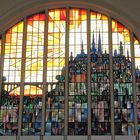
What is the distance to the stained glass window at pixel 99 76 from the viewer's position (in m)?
13.2

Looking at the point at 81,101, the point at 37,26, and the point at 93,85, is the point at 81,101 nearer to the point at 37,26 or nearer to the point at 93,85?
the point at 93,85

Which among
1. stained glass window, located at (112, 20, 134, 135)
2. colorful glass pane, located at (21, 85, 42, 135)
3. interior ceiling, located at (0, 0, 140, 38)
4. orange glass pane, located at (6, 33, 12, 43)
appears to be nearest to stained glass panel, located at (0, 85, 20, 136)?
colorful glass pane, located at (21, 85, 42, 135)

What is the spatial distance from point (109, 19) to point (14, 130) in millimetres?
5570

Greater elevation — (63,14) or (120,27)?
(63,14)

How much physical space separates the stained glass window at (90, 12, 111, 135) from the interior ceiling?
1.98 feet

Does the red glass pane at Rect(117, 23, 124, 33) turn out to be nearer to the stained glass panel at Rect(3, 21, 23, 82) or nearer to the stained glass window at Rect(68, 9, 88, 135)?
the stained glass window at Rect(68, 9, 88, 135)

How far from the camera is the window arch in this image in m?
13.3

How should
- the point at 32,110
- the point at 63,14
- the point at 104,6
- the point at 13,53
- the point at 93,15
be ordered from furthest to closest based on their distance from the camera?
the point at 63,14
the point at 93,15
the point at 13,53
the point at 104,6
the point at 32,110

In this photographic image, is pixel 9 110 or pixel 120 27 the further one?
pixel 120 27

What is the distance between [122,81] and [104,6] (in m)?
3.00

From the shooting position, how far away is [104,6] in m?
14.3

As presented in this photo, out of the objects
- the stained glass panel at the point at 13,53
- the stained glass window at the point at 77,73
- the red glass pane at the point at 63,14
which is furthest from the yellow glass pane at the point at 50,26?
the stained glass panel at the point at 13,53

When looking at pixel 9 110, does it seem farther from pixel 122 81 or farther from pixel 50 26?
pixel 122 81

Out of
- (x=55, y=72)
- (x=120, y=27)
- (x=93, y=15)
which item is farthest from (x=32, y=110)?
(x=120, y=27)
